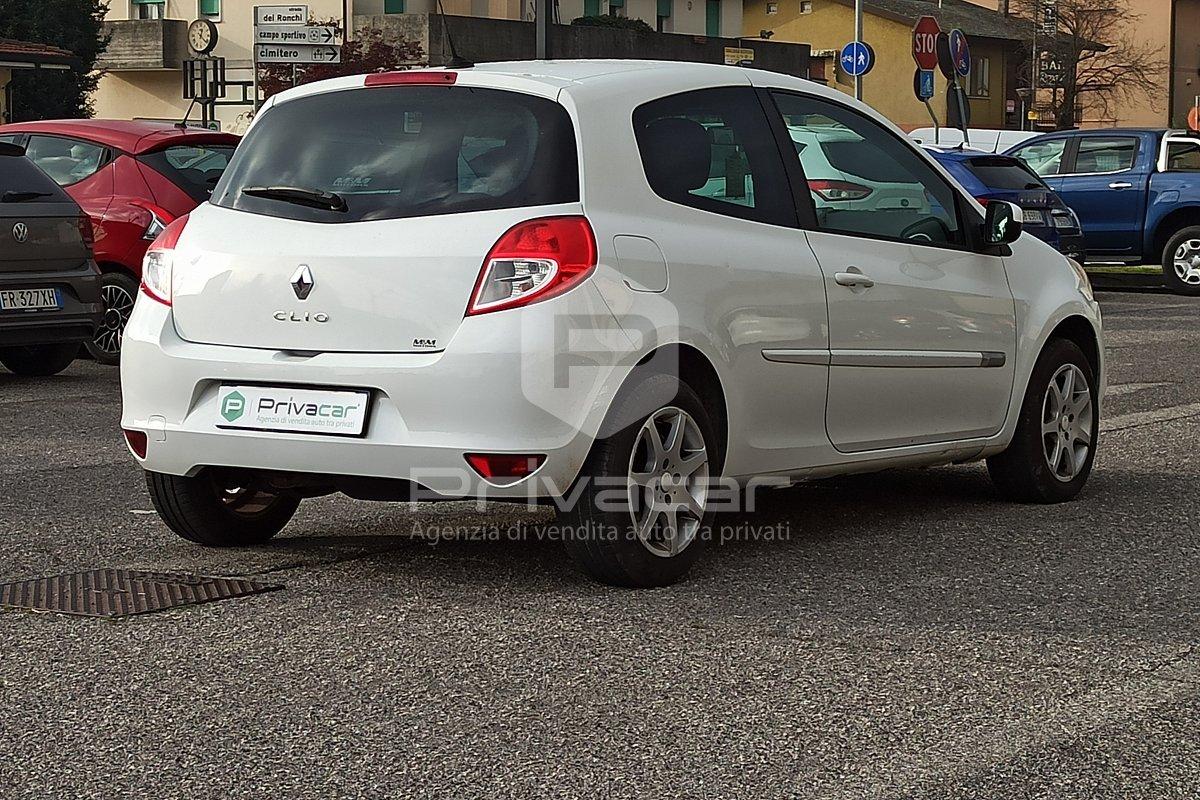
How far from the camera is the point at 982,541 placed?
6715 mm

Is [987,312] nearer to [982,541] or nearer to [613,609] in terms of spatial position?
[982,541]

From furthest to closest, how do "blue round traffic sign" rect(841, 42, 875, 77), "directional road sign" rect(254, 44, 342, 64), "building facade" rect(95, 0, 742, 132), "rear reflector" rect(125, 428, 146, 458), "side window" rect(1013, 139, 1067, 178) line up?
"building facade" rect(95, 0, 742, 132)
"directional road sign" rect(254, 44, 342, 64)
"blue round traffic sign" rect(841, 42, 875, 77)
"side window" rect(1013, 139, 1067, 178)
"rear reflector" rect(125, 428, 146, 458)

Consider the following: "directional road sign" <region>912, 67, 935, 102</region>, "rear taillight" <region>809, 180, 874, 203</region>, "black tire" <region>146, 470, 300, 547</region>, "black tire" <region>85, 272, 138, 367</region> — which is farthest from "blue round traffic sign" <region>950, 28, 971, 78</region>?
"black tire" <region>146, 470, 300, 547</region>

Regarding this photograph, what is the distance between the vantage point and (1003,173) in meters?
19.1

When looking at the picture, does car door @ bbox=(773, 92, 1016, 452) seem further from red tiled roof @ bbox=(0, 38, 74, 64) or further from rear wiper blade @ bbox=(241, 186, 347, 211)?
red tiled roof @ bbox=(0, 38, 74, 64)

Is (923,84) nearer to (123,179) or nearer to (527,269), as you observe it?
(123,179)

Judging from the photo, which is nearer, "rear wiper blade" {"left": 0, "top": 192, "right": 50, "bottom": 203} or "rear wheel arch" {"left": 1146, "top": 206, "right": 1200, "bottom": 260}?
"rear wiper blade" {"left": 0, "top": 192, "right": 50, "bottom": 203}

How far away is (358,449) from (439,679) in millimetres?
991

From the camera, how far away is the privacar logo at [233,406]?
225 inches

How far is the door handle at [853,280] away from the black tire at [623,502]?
90cm

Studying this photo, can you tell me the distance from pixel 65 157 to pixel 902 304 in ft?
28.2

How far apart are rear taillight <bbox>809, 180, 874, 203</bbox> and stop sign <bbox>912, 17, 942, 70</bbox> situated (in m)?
20.5

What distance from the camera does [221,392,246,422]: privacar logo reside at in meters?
5.71

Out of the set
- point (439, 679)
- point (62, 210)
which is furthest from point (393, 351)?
point (62, 210)
